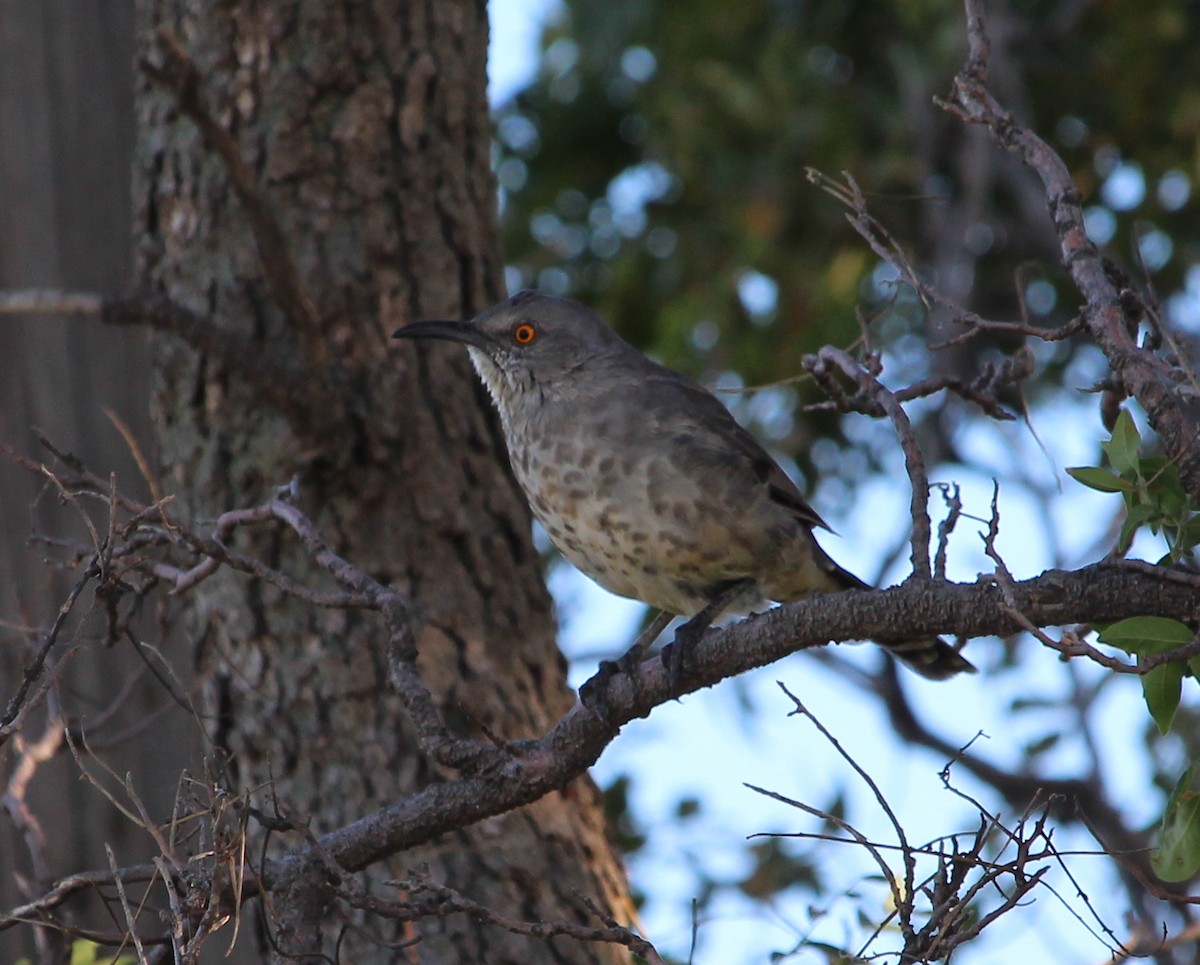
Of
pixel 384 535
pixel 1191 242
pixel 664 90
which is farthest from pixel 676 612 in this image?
pixel 1191 242

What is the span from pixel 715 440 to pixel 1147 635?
1654mm

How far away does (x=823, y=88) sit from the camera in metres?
6.23

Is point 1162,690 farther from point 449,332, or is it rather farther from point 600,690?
point 449,332

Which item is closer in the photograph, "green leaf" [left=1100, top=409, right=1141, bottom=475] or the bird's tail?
"green leaf" [left=1100, top=409, right=1141, bottom=475]

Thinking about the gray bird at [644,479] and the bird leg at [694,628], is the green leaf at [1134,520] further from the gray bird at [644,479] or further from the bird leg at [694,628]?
the gray bird at [644,479]

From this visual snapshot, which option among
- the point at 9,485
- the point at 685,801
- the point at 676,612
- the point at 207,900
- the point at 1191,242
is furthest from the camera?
the point at 1191,242

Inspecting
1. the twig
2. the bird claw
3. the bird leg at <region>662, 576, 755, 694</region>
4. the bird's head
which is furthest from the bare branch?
the bird's head

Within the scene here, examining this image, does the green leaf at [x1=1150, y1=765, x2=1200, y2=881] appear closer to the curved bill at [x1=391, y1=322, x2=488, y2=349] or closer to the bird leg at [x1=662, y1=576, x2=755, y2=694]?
the bird leg at [x1=662, y1=576, x2=755, y2=694]

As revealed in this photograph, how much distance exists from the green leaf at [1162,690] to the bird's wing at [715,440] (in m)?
1.52

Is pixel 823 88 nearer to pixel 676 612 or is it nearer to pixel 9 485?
pixel 676 612

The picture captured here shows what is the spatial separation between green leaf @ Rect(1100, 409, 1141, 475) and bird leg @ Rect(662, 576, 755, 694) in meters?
0.99

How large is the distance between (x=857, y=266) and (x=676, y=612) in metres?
2.52

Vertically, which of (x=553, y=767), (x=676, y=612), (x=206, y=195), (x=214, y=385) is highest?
(x=206, y=195)

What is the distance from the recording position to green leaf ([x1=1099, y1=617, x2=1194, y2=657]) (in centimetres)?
252
